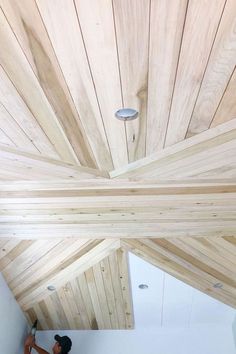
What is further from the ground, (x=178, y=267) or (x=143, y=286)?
(x=178, y=267)

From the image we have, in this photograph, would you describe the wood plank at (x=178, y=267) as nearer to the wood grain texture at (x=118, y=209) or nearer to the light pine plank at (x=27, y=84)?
the wood grain texture at (x=118, y=209)

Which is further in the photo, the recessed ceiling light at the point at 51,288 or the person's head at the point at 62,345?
the person's head at the point at 62,345

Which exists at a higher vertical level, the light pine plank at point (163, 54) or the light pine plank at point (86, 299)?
the light pine plank at point (163, 54)

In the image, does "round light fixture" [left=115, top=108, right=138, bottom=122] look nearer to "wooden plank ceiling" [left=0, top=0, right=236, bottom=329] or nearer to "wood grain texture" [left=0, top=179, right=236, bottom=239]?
"wooden plank ceiling" [left=0, top=0, right=236, bottom=329]

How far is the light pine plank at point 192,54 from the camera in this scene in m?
0.90

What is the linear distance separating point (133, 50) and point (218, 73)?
0.33 metres

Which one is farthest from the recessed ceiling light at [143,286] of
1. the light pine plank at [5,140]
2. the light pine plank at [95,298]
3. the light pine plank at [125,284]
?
the light pine plank at [5,140]

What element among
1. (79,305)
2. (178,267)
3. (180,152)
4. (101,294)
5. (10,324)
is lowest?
(10,324)

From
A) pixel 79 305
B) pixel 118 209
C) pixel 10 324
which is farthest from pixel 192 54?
pixel 10 324

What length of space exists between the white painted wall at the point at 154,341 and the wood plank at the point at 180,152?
9.47 ft

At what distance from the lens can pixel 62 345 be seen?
3799mm

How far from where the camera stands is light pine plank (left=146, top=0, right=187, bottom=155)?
89cm

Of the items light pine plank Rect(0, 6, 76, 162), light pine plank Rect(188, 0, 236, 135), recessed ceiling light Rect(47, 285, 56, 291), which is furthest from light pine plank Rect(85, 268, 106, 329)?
light pine plank Rect(188, 0, 236, 135)

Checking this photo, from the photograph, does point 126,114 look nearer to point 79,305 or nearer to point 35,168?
point 35,168
